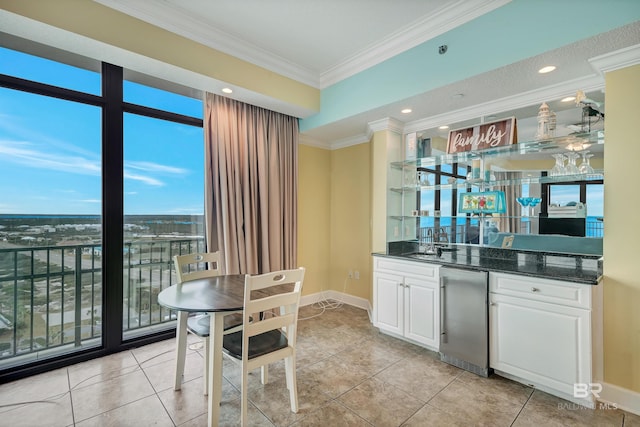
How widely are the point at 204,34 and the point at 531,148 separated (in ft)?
10.3

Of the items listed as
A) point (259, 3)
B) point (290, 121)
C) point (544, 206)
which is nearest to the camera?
point (259, 3)

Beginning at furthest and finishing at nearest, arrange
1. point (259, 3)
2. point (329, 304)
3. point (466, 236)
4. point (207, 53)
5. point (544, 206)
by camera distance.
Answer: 1. point (329, 304)
2. point (466, 236)
3. point (207, 53)
4. point (544, 206)
5. point (259, 3)

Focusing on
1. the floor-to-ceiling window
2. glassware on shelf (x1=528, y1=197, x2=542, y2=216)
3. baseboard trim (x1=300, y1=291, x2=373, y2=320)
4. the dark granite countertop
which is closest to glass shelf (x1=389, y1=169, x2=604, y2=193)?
glassware on shelf (x1=528, y1=197, x2=542, y2=216)

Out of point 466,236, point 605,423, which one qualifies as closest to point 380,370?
point 605,423

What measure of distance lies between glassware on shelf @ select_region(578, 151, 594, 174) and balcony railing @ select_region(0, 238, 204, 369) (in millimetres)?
3965

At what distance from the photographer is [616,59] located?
194cm

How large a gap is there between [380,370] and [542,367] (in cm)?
119

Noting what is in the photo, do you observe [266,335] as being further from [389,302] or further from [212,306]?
[389,302]

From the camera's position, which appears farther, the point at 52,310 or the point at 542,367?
the point at 52,310

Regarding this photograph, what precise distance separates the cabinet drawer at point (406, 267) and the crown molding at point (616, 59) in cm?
190

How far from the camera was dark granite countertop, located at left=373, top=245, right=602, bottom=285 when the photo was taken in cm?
207

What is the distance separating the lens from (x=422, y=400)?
6.69 ft

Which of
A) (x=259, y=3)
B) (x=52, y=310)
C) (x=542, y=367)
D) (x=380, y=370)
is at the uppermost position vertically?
(x=259, y=3)

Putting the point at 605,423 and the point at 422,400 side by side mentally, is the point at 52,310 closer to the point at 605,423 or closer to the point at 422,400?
the point at 422,400
